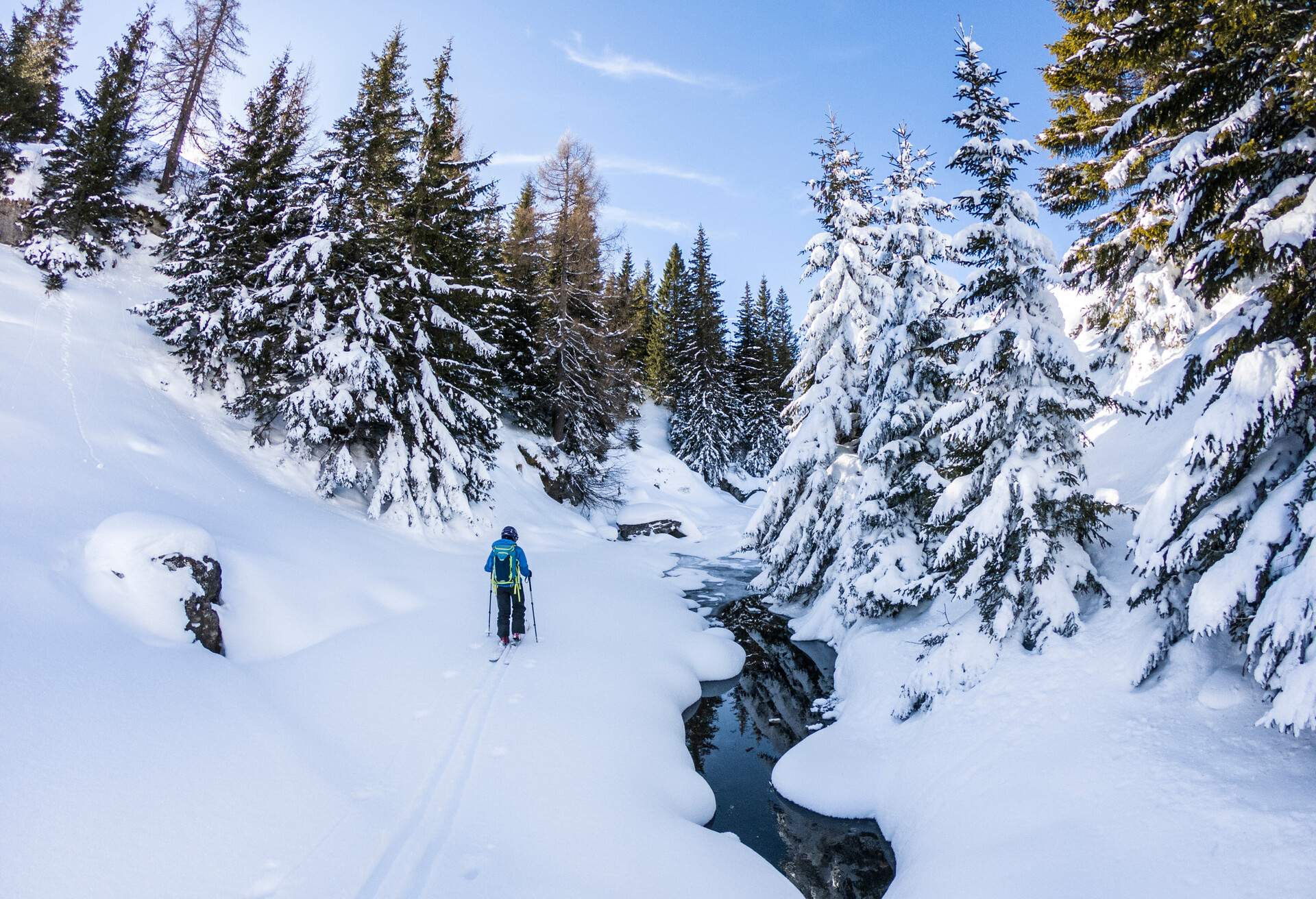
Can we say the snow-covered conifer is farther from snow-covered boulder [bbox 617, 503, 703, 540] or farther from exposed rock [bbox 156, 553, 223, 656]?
exposed rock [bbox 156, 553, 223, 656]

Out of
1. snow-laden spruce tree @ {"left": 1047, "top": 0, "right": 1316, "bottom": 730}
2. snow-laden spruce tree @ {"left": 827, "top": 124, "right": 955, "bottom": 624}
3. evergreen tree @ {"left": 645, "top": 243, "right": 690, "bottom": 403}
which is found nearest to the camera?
snow-laden spruce tree @ {"left": 1047, "top": 0, "right": 1316, "bottom": 730}

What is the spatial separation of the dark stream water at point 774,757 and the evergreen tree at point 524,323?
15.2 m

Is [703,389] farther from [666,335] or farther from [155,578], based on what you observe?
[155,578]

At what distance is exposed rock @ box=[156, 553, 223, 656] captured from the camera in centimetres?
714

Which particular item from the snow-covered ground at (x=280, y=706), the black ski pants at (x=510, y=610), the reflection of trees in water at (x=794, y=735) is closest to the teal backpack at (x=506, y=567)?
the black ski pants at (x=510, y=610)

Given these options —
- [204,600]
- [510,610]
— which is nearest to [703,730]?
[510,610]

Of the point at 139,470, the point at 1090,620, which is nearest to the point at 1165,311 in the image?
the point at 1090,620

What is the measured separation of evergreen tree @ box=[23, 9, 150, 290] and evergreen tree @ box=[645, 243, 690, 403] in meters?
32.3

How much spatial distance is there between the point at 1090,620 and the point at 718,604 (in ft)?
37.8

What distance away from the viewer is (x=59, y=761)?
14.5 feet

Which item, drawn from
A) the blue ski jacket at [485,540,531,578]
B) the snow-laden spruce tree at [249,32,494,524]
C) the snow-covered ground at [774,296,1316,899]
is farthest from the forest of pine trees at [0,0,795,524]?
the snow-covered ground at [774,296,1316,899]

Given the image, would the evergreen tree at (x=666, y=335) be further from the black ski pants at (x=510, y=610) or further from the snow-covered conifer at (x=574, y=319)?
the black ski pants at (x=510, y=610)

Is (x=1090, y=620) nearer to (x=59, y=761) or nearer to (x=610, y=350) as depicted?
(x=59, y=761)

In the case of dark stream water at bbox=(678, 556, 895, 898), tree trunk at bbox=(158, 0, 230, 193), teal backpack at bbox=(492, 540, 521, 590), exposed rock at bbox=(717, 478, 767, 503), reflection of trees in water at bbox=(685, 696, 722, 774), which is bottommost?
reflection of trees in water at bbox=(685, 696, 722, 774)
